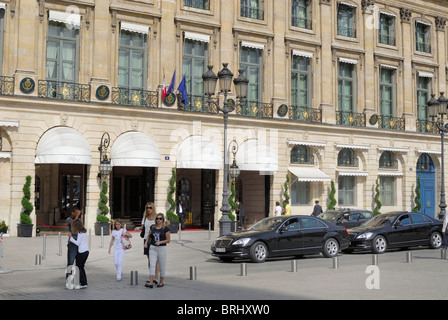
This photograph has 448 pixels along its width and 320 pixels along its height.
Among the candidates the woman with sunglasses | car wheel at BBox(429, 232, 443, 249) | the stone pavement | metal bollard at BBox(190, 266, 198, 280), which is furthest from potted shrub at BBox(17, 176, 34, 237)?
car wheel at BBox(429, 232, 443, 249)

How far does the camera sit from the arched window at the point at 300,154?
3634 centimetres

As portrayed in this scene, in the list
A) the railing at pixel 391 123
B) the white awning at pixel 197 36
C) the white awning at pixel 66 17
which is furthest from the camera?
the railing at pixel 391 123

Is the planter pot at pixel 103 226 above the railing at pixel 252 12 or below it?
below

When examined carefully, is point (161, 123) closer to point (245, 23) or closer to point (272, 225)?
point (245, 23)

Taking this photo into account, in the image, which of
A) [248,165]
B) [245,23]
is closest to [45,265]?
[248,165]

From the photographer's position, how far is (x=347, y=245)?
20797 millimetres

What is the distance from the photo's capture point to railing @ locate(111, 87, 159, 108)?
100 ft

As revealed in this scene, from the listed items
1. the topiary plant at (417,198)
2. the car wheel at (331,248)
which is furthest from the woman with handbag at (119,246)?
the topiary plant at (417,198)

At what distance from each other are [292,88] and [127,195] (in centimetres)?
1171

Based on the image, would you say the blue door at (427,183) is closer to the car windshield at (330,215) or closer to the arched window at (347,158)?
the arched window at (347,158)

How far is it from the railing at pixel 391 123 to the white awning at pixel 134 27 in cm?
1712

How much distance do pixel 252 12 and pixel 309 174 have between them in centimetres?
998

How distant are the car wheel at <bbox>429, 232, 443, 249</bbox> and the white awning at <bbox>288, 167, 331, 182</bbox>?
1216 centimetres

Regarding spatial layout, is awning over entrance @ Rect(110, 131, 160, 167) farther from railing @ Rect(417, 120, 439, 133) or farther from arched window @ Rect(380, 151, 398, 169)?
railing @ Rect(417, 120, 439, 133)
